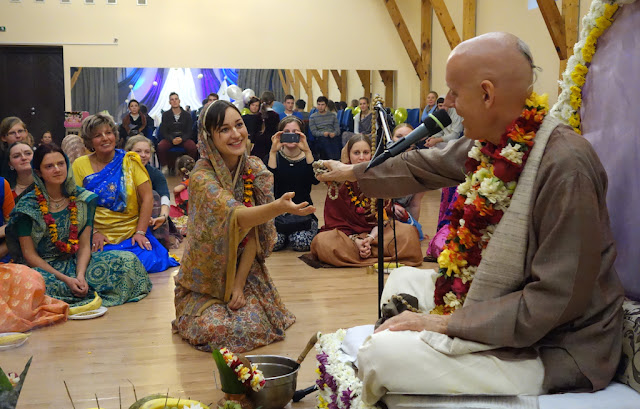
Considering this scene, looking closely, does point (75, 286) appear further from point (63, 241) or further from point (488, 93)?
point (488, 93)

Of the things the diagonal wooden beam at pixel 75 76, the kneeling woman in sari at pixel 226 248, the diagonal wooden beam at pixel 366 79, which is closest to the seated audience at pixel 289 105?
the diagonal wooden beam at pixel 366 79

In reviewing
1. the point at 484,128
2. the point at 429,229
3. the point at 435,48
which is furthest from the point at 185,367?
the point at 435,48

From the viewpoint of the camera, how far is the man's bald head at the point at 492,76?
238cm

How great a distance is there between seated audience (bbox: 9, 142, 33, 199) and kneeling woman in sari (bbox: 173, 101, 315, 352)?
212 cm

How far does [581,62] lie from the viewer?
2904mm

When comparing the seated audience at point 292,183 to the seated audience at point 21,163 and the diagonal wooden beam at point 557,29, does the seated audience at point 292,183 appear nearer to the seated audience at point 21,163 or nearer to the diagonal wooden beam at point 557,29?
the seated audience at point 21,163

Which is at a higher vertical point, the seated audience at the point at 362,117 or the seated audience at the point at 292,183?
the seated audience at the point at 362,117

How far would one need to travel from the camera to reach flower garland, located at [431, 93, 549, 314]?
7.86ft

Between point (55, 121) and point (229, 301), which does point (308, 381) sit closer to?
point (229, 301)

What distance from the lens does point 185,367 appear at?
12.9ft

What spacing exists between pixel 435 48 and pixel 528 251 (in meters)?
12.2

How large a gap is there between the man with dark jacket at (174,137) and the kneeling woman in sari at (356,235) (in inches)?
243

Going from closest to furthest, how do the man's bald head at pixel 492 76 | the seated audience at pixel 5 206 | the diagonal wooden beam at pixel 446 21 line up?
the man's bald head at pixel 492 76 → the seated audience at pixel 5 206 → the diagonal wooden beam at pixel 446 21

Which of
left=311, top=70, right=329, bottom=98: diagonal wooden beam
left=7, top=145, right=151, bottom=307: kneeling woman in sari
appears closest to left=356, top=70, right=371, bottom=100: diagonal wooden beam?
left=311, top=70, right=329, bottom=98: diagonal wooden beam
